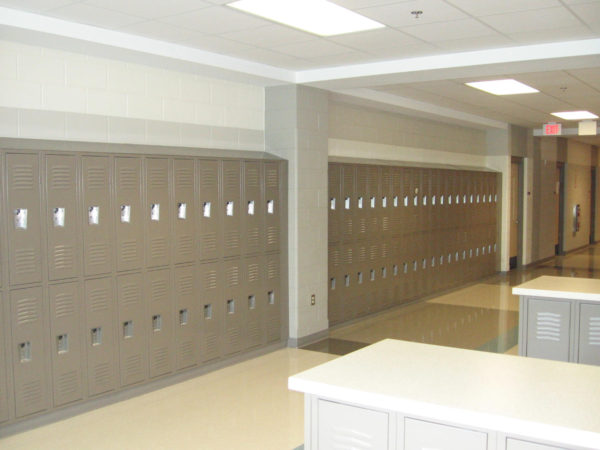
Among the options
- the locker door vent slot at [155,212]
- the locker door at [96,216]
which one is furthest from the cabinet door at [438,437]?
the locker door vent slot at [155,212]

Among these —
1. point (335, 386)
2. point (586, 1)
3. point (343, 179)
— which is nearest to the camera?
point (335, 386)

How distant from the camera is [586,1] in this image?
3.82 metres

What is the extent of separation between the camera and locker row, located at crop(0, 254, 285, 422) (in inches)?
163

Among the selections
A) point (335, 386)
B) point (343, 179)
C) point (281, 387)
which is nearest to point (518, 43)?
point (343, 179)

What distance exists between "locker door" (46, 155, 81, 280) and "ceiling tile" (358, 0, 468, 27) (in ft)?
7.58

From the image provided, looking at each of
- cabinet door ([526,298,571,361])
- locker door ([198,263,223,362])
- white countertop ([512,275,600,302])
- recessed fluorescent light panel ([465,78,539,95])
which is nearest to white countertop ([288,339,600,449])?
white countertop ([512,275,600,302])

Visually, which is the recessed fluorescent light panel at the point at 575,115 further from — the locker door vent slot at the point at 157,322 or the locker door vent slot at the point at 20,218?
the locker door vent slot at the point at 20,218

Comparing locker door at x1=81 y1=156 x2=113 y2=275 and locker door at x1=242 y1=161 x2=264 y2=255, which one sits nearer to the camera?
locker door at x1=81 y1=156 x2=113 y2=275

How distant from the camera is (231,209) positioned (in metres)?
5.61

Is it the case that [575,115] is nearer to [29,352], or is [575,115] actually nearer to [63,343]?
[63,343]

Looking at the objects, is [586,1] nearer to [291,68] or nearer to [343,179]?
[291,68]

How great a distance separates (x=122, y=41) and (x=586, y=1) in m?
3.16

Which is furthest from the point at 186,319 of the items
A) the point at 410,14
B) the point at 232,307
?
the point at 410,14

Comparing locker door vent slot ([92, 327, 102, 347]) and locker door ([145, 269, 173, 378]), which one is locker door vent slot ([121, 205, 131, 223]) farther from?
locker door vent slot ([92, 327, 102, 347])
